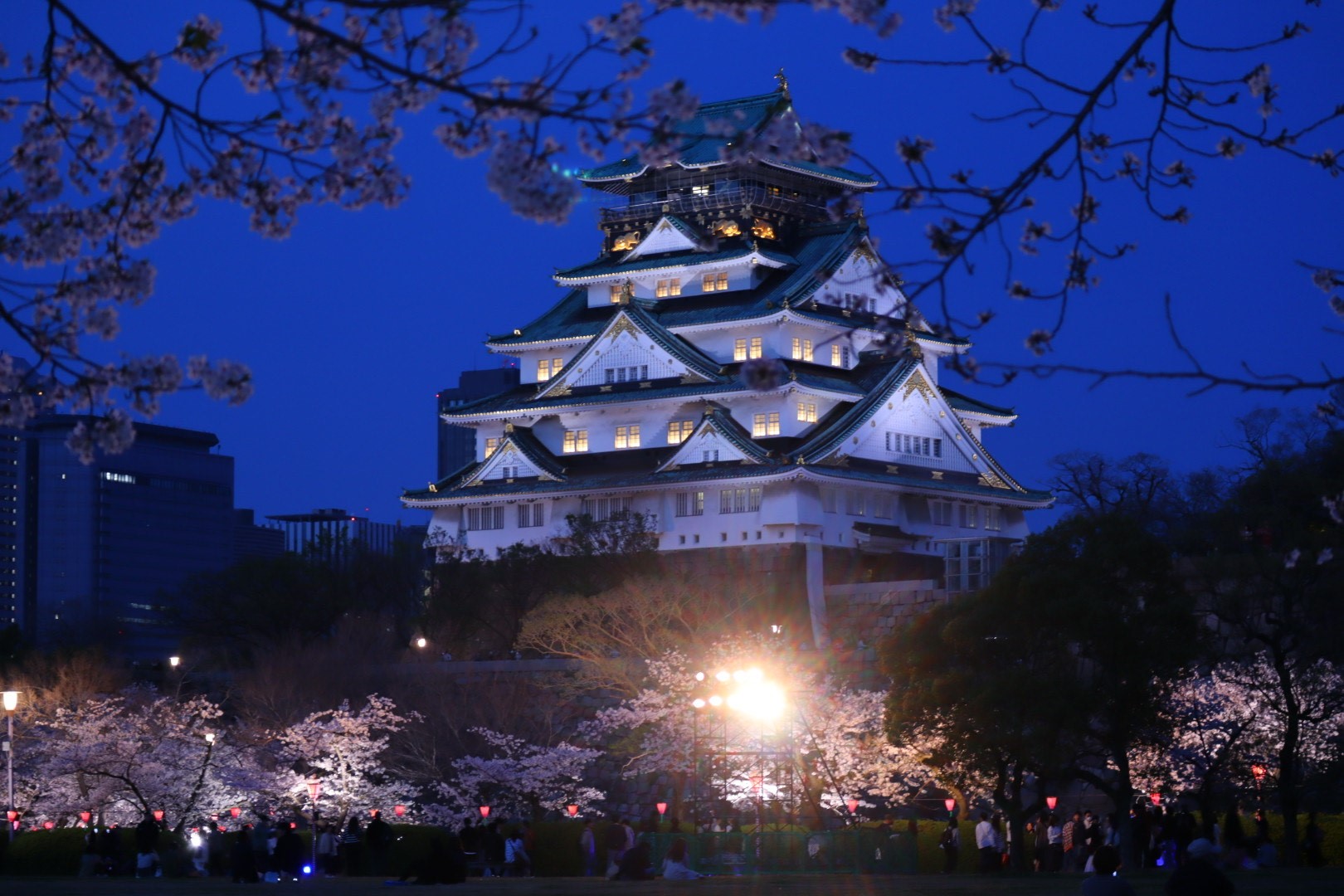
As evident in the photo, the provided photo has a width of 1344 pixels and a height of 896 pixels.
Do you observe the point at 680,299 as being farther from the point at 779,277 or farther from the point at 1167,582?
the point at 1167,582

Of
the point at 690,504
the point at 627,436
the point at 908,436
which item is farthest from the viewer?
the point at 627,436

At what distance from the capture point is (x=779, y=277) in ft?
234

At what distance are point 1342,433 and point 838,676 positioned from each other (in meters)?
14.7

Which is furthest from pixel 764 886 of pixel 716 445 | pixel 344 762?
pixel 716 445

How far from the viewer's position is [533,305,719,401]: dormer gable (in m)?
68.9

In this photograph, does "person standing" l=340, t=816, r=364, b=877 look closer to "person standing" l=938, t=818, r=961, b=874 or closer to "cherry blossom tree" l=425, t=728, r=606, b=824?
"cherry blossom tree" l=425, t=728, r=606, b=824

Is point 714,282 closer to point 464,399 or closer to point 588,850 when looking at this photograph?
point 588,850

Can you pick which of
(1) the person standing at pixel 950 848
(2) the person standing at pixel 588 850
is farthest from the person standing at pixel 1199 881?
(2) the person standing at pixel 588 850

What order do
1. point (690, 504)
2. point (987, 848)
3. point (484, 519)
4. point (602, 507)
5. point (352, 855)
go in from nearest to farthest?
point (987, 848) → point (352, 855) → point (690, 504) → point (602, 507) → point (484, 519)

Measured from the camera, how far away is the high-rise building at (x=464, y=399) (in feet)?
511

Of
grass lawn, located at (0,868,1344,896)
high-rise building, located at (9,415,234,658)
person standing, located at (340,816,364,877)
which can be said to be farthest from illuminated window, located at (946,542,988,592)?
high-rise building, located at (9,415,234,658)

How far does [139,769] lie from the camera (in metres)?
50.6

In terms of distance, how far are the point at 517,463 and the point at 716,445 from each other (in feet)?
25.6

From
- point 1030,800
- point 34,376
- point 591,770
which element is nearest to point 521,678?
point 591,770
